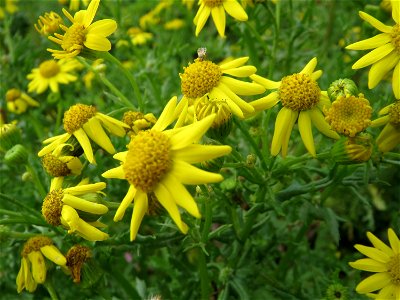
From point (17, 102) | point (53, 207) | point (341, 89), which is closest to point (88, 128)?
point (53, 207)

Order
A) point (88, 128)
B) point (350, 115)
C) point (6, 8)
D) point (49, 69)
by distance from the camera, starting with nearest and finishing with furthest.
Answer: point (350, 115) → point (88, 128) → point (49, 69) → point (6, 8)

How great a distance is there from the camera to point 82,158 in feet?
7.44

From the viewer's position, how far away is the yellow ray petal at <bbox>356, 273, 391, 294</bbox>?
1838mm

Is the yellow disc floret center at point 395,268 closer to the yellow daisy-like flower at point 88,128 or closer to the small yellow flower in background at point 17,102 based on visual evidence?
the yellow daisy-like flower at point 88,128

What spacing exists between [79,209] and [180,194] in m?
0.44

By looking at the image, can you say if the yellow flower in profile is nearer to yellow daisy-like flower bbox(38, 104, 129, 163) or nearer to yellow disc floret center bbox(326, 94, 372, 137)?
yellow daisy-like flower bbox(38, 104, 129, 163)

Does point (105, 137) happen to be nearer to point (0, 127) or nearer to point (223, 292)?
point (0, 127)

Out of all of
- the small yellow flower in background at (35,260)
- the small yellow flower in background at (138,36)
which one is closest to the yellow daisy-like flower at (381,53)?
the small yellow flower in background at (35,260)

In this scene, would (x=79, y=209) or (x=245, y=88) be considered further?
(x=245, y=88)

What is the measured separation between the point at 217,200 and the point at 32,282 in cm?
83

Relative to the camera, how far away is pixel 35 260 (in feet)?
6.70

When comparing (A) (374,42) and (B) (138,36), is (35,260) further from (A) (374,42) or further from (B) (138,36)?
(B) (138,36)

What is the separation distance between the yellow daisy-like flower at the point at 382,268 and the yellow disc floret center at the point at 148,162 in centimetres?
81

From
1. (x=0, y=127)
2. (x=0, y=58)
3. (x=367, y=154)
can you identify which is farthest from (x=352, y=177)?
(x=0, y=58)
